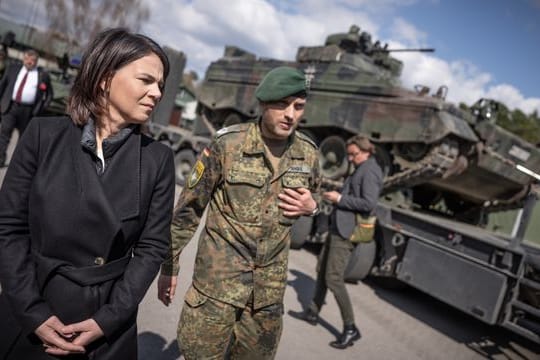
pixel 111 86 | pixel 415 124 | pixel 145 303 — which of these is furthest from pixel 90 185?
pixel 415 124

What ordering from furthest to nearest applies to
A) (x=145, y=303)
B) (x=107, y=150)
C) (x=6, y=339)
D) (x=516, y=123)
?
(x=516, y=123), (x=145, y=303), (x=107, y=150), (x=6, y=339)

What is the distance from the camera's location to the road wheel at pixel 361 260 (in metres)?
5.93

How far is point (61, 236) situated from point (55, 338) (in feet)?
1.04

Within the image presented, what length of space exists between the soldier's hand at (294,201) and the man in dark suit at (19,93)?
6028 mm

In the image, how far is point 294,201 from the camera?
229 centimetres

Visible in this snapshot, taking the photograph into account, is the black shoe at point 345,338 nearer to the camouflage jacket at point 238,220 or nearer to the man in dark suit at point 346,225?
the man in dark suit at point 346,225

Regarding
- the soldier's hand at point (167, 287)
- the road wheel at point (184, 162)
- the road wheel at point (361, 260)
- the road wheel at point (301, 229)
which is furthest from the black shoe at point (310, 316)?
the road wheel at point (184, 162)

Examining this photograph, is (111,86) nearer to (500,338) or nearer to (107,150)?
(107,150)

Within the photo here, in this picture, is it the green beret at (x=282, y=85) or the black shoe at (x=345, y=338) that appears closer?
the green beret at (x=282, y=85)

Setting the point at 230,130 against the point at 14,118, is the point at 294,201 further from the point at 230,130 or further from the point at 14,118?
the point at 14,118

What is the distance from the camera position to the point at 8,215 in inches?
59.5

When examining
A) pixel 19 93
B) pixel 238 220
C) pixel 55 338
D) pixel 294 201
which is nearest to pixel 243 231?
pixel 238 220

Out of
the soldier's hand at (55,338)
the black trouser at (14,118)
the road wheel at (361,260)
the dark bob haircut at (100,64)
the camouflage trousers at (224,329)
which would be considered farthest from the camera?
the black trouser at (14,118)

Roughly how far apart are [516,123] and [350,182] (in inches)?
1184
